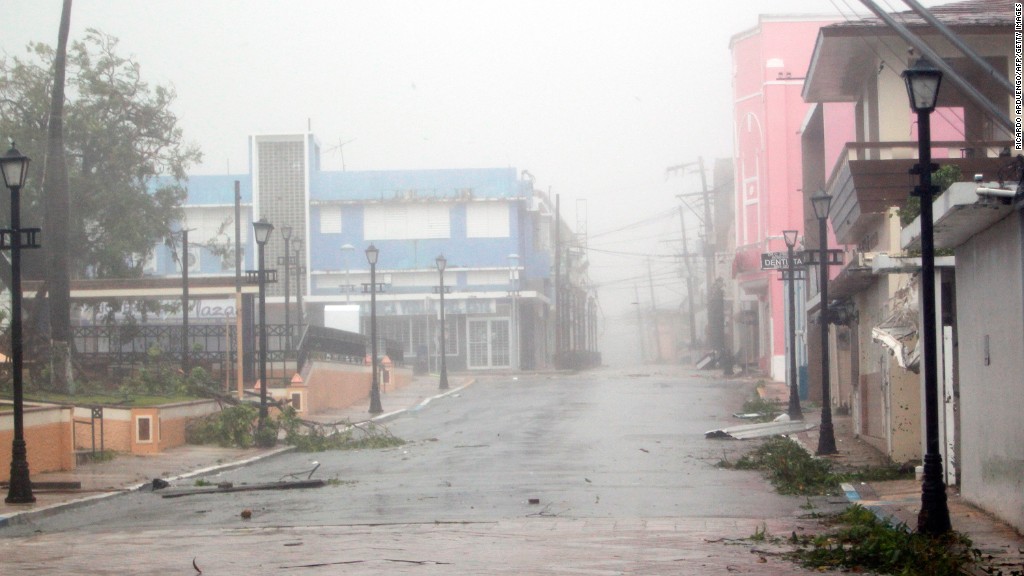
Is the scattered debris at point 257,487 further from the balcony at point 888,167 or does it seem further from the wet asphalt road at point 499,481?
the balcony at point 888,167

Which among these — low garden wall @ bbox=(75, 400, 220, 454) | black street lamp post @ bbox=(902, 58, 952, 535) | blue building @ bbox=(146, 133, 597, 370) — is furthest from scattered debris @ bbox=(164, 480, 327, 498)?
blue building @ bbox=(146, 133, 597, 370)

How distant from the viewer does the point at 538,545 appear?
1103 centimetres

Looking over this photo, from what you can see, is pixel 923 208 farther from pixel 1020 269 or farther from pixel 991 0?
pixel 991 0

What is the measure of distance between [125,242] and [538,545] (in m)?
29.0

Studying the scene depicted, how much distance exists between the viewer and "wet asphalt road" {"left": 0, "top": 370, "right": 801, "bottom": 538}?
547 inches

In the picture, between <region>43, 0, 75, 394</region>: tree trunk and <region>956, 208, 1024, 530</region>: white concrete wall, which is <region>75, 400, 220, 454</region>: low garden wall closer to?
<region>43, 0, 75, 394</region>: tree trunk

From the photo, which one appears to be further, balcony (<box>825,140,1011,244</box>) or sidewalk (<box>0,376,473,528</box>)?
balcony (<box>825,140,1011,244</box>)

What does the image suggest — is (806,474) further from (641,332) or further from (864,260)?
(641,332)

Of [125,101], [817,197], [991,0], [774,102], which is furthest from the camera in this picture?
[774,102]

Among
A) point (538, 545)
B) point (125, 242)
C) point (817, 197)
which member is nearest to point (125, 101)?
point (125, 242)

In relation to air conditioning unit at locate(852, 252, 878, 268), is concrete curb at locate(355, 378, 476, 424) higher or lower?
lower

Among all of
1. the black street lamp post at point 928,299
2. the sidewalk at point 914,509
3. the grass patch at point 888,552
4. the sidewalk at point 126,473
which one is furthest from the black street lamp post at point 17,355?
the black street lamp post at point 928,299

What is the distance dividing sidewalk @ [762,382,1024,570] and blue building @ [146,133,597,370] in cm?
4780

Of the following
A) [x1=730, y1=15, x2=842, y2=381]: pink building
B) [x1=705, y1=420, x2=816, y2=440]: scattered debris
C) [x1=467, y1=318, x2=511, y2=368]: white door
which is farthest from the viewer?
[x1=467, y1=318, x2=511, y2=368]: white door
